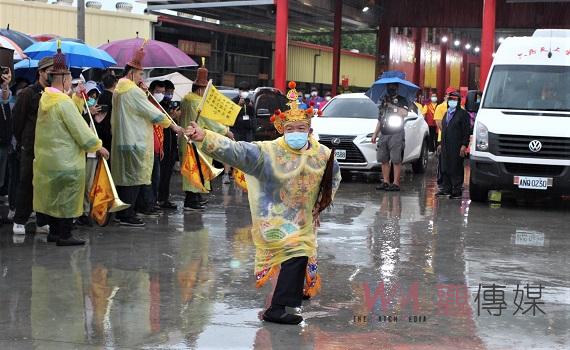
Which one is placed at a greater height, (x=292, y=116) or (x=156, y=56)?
(x=156, y=56)

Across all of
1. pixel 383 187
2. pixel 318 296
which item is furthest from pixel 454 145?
pixel 318 296

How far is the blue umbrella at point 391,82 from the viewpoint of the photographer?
15.8 meters

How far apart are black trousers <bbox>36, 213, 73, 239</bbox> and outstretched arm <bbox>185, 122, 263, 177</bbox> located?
3.22 meters

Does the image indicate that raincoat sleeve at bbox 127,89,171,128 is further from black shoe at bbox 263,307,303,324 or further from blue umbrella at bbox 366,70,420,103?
blue umbrella at bbox 366,70,420,103

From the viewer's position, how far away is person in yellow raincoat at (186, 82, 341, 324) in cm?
608

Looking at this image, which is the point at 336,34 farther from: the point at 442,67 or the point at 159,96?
the point at 159,96

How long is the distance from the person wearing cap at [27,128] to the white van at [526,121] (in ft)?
21.1

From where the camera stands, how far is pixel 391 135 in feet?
48.8

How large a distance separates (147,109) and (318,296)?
12.2 ft

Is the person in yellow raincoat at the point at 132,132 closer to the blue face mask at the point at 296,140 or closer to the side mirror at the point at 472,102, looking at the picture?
the blue face mask at the point at 296,140

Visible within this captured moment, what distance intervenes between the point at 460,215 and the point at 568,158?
5.59 ft

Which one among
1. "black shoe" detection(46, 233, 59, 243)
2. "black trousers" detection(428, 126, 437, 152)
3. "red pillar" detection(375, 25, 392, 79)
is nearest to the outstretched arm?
"black shoe" detection(46, 233, 59, 243)

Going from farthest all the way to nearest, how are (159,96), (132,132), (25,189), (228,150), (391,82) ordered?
(391,82) < (159,96) < (132,132) < (25,189) < (228,150)

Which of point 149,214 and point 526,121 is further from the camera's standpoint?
point 526,121
